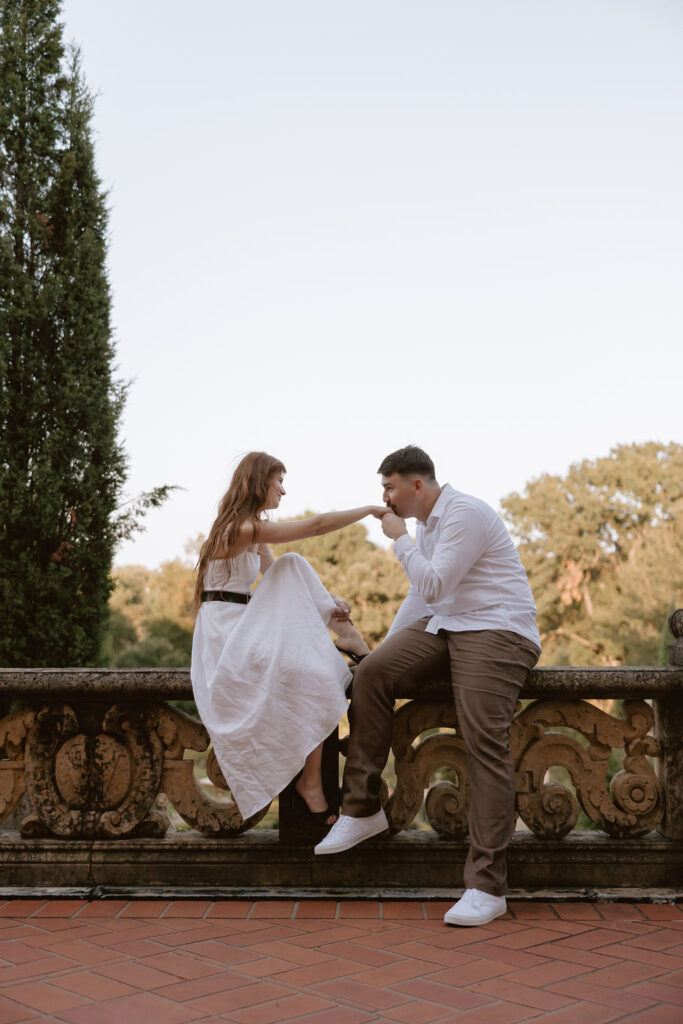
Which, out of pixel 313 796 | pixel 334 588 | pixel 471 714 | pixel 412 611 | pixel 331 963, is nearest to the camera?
pixel 331 963

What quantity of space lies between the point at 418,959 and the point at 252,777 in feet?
3.32

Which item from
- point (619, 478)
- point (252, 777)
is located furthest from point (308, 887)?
point (619, 478)

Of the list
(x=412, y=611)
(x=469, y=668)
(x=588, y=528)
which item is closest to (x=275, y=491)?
(x=412, y=611)

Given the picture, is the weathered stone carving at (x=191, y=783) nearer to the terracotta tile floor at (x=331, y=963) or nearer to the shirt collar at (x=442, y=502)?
the terracotta tile floor at (x=331, y=963)

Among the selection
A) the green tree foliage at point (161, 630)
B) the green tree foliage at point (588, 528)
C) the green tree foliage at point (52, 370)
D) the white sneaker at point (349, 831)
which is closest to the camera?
the white sneaker at point (349, 831)

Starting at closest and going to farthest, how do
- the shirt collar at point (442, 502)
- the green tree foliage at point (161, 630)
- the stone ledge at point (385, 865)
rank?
the stone ledge at point (385, 865) < the shirt collar at point (442, 502) < the green tree foliage at point (161, 630)

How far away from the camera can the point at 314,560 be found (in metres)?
32.1

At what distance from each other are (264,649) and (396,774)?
810mm

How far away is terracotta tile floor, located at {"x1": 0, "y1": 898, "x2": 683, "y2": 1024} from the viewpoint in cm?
250

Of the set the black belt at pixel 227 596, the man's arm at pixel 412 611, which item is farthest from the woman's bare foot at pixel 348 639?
the black belt at pixel 227 596

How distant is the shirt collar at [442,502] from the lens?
3.86 m

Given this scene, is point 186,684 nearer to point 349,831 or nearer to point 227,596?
point 227,596

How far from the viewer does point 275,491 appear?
12.9 ft

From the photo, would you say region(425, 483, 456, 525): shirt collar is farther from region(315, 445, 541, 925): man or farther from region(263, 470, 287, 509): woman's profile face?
region(263, 470, 287, 509): woman's profile face
